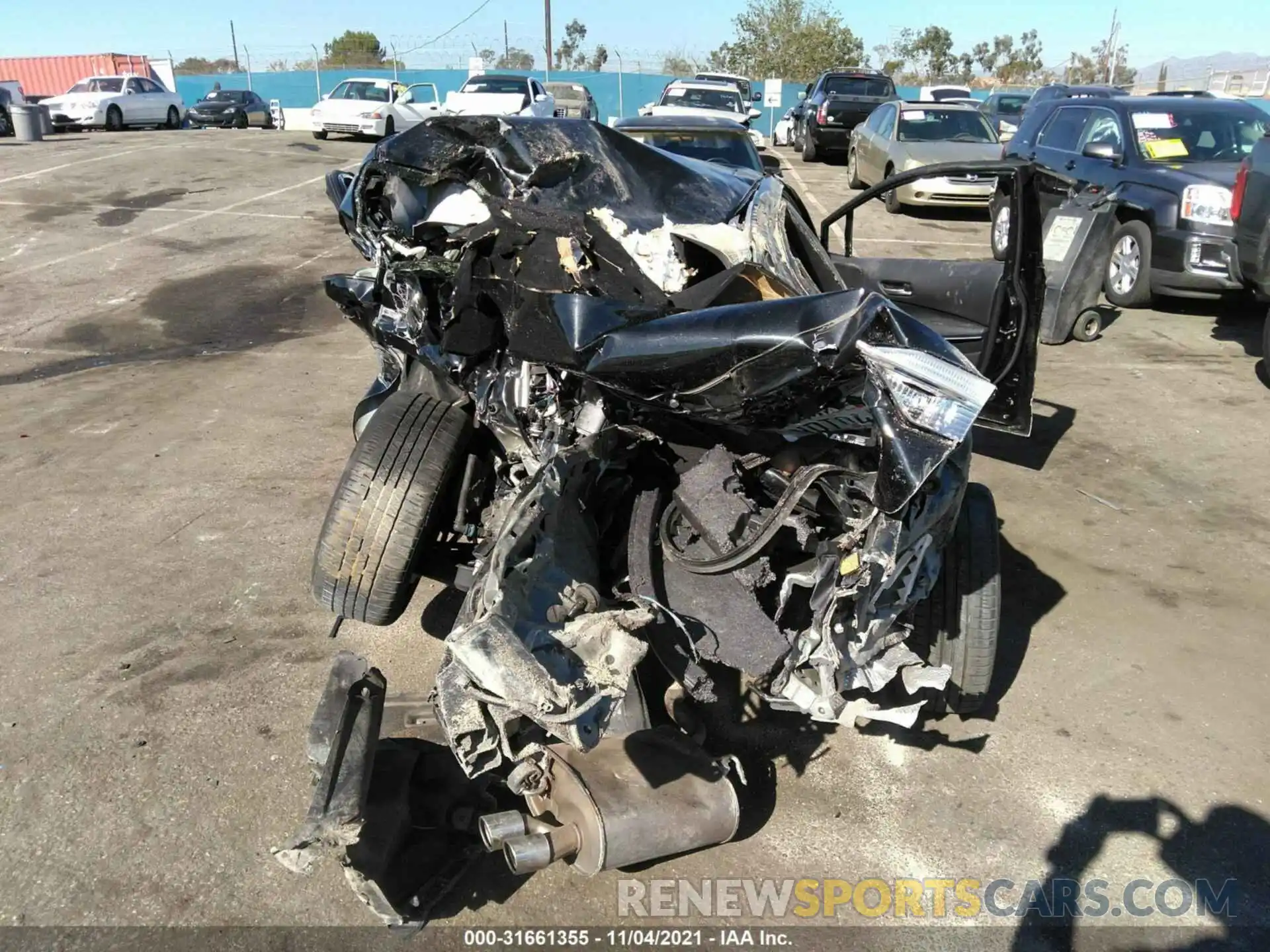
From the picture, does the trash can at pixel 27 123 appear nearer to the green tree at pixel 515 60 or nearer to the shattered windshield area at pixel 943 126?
the shattered windshield area at pixel 943 126

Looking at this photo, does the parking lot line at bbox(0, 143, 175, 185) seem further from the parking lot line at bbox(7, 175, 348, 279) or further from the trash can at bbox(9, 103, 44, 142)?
the trash can at bbox(9, 103, 44, 142)

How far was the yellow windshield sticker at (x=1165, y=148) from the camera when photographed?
28.1 ft

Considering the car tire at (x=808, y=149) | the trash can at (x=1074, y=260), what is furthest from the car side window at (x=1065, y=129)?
the car tire at (x=808, y=149)

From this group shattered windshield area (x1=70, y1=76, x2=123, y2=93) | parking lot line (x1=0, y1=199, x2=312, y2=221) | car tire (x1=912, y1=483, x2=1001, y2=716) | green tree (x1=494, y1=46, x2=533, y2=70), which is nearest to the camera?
car tire (x1=912, y1=483, x2=1001, y2=716)

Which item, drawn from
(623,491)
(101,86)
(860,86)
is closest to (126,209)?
(623,491)

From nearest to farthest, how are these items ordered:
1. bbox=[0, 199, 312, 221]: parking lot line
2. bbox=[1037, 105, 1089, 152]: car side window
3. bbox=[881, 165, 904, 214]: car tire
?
bbox=[1037, 105, 1089, 152]: car side window
bbox=[0, 199, 312, 221]: parking lot line
bbox=[881, 165, 904, 214]: car tire

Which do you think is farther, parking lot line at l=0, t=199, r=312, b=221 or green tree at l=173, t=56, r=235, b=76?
green tree at l=173, t=56, r=235, b=76

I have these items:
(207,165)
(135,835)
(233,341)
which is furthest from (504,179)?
(207,165)

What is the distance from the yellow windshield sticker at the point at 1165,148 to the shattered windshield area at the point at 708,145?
3.62m

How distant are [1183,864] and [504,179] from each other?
3.02 metres

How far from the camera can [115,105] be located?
24.7 metres

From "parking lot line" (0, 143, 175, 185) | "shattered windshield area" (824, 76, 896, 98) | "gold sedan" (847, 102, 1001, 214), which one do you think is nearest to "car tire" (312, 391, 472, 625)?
"gold sedan" (847, 102, 1001, 214)

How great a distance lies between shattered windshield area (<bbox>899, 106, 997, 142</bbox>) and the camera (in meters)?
13.8

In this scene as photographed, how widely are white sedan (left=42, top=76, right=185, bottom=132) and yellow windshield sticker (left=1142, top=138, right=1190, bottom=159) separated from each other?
25.4m
